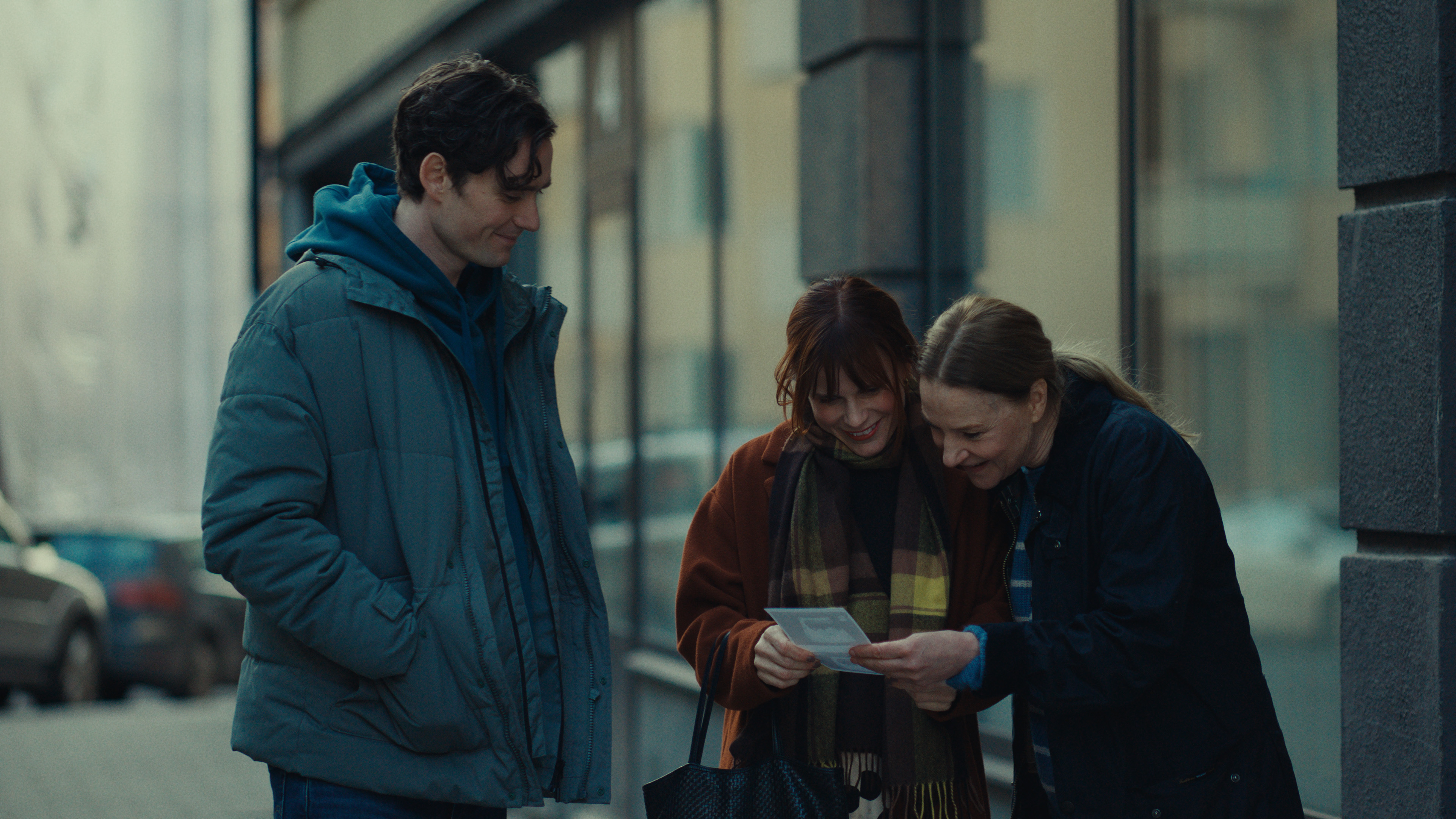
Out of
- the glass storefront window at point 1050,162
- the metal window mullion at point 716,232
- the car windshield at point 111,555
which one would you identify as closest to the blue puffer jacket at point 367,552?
the glass storefront window at point 1050,162

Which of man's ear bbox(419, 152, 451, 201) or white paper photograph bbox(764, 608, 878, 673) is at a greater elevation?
man's ear bbox(419, 152, 451, 201)

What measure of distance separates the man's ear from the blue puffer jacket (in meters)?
0.18

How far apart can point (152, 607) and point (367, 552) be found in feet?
37.4

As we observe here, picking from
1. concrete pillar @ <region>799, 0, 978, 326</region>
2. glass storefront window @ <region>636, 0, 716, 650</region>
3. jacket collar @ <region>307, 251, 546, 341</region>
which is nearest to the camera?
jacket collar @ <region>307, 251, 546, 341</region>

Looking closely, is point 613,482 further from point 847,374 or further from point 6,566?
point 6,566

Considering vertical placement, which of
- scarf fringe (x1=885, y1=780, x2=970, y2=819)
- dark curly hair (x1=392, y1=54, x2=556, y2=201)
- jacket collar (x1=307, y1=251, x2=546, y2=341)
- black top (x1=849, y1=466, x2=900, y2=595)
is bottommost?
scarf fringe (x1=885, y1=780, x2=970, y2=819)

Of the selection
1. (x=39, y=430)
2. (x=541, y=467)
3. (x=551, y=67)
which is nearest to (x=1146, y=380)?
(x=541, y=467)

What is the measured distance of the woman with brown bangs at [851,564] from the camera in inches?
107

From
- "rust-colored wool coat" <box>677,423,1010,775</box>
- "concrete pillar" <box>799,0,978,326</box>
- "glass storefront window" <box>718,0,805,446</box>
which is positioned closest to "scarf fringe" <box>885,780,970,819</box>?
"rust-colored wool coat" <box>677,423,1010,775</box>

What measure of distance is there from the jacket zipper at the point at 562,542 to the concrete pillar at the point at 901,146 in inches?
92.2

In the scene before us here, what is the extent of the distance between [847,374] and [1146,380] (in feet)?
5.90

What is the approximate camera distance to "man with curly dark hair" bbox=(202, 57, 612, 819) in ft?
7.91

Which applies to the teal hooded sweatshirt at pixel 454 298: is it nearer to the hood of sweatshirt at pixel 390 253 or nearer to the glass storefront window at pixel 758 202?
the hood of sweatshirt at pixel 390 253

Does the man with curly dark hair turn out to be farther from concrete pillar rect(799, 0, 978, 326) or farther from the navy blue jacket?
concrete pillar rect(799, 0, 978, 326)
